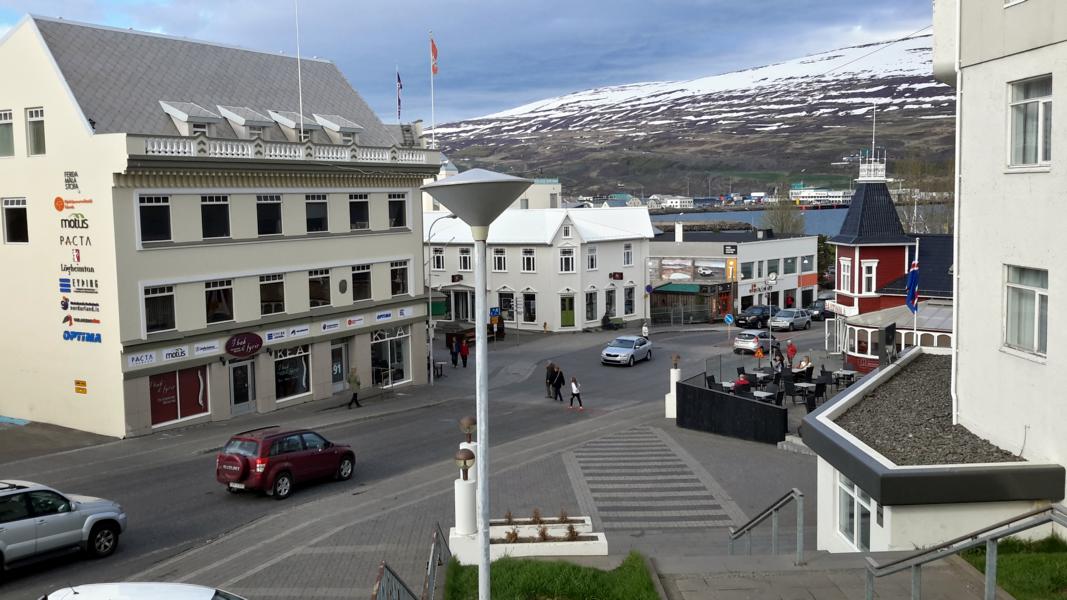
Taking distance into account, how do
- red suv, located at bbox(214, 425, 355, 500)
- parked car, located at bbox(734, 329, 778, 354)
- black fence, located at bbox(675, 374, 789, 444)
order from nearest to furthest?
red suv, located at bbox(214, 425, 355, 500), black fence, located at bbox(675, 374, 789, 444), parked car, located at bbox(734, 329, 778, 354)

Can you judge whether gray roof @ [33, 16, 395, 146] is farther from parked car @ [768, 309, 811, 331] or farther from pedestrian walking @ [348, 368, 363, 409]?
parked car @ [768, 309, 811, 331]

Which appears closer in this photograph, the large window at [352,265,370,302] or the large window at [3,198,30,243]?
the large window at [3,198,30,243]

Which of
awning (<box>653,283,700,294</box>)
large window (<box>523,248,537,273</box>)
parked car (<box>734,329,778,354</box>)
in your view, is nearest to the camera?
parked car (<box>734,329,778,354</box>)

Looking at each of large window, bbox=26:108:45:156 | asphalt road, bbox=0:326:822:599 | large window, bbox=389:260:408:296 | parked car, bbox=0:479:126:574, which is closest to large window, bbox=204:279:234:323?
asphalt road, bbox=0:326:822:599

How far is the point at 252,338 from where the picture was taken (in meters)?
34.2

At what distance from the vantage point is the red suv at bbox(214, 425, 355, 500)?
2214cm

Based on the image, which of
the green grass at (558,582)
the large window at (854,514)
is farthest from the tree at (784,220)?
the green grass at (558,582)

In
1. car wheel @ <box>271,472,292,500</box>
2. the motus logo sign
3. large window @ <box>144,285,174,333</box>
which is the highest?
the motus logo sign

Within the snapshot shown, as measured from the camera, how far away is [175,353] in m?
31.4

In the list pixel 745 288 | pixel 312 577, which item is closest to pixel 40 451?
pixel 312 577

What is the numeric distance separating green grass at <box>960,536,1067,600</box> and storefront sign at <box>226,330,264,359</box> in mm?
26474

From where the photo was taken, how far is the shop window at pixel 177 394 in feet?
102

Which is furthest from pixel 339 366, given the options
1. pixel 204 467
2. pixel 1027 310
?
pixel 1027 310

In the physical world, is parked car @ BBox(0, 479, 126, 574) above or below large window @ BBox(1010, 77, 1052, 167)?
below
